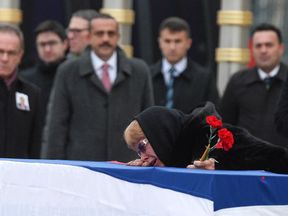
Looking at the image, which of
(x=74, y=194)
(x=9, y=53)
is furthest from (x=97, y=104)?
(x=74, y=194)

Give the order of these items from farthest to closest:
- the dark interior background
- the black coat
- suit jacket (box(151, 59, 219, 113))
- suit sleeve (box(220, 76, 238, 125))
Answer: the dark interior background < the black coat < suit jacket (box(151, 59, 219, 113)) < suit sleeve (box(220, 76, 238, 125))

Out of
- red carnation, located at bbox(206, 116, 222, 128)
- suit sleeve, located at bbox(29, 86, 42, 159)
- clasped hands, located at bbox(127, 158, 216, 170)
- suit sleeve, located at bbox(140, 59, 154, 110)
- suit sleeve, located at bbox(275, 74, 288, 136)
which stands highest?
red carnation, located at bbox(206, 116, 222, 128)

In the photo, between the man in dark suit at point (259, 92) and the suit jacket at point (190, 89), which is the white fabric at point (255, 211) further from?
the suit jacket at point (190, 89)

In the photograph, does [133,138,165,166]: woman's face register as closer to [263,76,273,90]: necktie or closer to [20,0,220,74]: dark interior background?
[263,76,273,90]: necktie

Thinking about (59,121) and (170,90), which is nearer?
(59,121)

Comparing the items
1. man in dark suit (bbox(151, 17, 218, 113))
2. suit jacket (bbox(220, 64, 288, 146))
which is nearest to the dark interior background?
man in dark suit (bbox(151, 17, 218, 113))

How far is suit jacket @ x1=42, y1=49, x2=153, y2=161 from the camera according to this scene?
10133 millimetres

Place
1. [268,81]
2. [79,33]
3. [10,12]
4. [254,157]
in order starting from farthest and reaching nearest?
[10,12] < [79,33] < [268,81] < [254,157]

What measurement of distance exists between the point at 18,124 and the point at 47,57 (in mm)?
2682

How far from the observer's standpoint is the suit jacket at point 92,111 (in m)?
10.1

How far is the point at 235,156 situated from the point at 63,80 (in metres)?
3.80

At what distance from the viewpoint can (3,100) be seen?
30.7 feet

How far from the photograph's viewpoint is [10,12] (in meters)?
13.9

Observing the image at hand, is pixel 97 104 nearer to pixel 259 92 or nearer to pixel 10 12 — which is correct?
pixel 259 92
